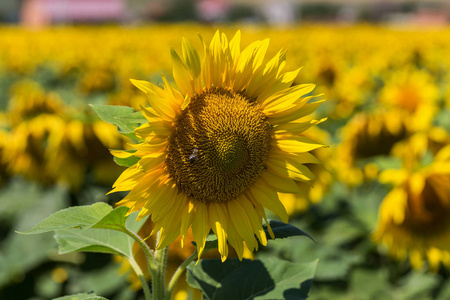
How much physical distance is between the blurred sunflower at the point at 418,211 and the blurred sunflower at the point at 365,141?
588mm

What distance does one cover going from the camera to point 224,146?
1.05 meters

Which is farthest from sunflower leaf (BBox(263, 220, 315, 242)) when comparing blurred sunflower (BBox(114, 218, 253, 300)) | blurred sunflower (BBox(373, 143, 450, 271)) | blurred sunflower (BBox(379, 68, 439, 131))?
blurred sunflower (BBox(379, 68, 439, 131))

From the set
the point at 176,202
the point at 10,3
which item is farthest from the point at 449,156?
the point at 10,3

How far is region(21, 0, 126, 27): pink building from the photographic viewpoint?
2092cm

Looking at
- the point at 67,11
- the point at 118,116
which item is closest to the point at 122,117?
the point at 118,116

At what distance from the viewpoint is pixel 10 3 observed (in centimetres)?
3141

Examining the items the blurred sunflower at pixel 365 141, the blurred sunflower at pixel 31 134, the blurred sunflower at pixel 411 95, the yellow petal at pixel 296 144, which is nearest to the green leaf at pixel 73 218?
the yellow petal at pixel 296 144

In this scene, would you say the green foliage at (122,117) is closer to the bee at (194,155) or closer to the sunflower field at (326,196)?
the bee at (194,155)

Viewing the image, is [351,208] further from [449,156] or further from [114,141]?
[114,141]

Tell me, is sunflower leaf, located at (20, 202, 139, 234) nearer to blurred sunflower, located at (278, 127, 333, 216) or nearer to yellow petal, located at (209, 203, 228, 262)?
yellow petal, located at (209, 203, 228, 262)

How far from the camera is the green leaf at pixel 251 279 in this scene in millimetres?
1039

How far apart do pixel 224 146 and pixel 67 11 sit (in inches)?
1050

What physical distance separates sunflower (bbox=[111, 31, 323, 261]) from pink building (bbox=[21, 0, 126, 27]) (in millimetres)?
18865

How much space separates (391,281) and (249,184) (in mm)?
1946
